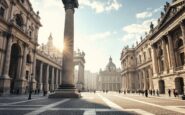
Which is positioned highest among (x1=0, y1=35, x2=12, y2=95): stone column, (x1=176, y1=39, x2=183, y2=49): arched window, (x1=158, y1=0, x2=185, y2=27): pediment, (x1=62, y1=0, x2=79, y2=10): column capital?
(x1=158, y1=0, x2=185, y2=27): pediment

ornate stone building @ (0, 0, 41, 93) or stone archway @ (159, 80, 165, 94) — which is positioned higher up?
ornate stone building @ (0, 0, 41, 93)

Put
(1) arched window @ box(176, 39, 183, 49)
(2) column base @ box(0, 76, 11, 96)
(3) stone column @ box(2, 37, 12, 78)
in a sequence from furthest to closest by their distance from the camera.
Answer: (1) arched window @ box(176, 39, 183, 49), (3) stone column @ box(2, 37, 12, 78), (2) column base @ box(0, 76, 11, 96)

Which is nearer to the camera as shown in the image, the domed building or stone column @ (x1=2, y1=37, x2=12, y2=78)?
stone column @ (x1=2, y1=37, x2=12, y2=78)

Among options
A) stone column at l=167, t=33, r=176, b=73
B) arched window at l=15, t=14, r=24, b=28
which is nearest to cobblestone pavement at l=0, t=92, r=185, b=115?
stone column at l=167, t=33, r=176, b=73

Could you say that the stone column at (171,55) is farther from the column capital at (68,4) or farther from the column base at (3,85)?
the column base at (3,85)

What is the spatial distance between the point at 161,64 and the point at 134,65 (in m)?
34.5

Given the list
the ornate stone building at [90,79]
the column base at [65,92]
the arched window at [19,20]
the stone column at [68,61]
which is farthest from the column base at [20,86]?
the ornate stone building at [90,79]

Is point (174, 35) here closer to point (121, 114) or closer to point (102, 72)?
point (121, 114)

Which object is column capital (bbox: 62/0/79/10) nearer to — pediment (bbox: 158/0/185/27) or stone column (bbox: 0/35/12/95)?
stone column (bbox: 0/35/12/95)

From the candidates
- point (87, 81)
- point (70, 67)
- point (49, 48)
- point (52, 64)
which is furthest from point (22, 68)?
point (87, 81)

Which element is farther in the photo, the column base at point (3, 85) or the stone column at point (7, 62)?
the stone column at point (7, 62)

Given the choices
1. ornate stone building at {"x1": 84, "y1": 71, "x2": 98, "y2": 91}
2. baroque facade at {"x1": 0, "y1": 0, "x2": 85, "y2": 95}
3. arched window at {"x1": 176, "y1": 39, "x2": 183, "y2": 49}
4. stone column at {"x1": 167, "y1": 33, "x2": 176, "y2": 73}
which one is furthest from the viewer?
ornate stone building at {"x1": 84, "y1": 71, "x2": 98, "y2": 91}

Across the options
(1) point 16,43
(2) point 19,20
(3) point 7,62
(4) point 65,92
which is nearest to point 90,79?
(2) point 19,20

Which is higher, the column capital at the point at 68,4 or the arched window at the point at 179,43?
the column capital at the point at 68,4
